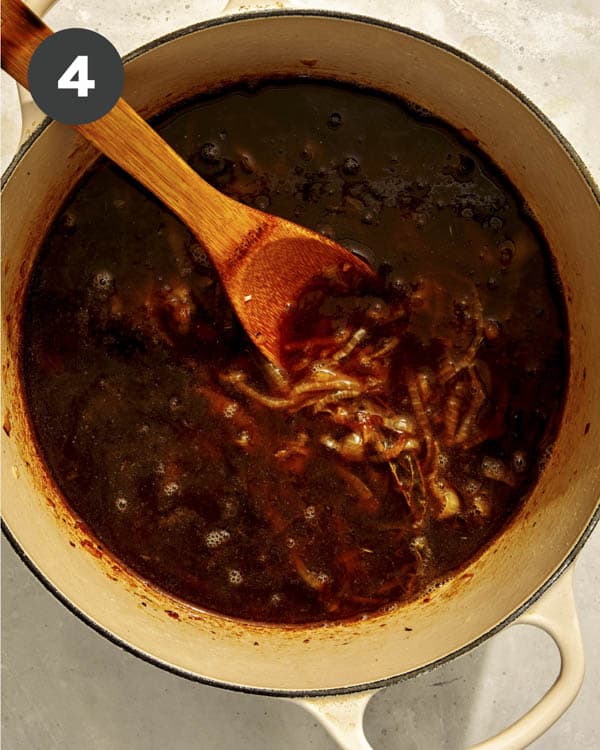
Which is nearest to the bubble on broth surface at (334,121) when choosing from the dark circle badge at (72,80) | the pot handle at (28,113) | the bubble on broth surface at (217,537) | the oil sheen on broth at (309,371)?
the oil sheen on broth at (309,371)

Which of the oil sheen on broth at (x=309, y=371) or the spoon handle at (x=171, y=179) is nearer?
the spoon handle at (x=171, y=179)

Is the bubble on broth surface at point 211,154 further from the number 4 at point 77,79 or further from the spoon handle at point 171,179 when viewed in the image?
the number 4 at point 77,79

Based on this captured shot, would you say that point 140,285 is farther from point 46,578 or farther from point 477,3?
point 477,3

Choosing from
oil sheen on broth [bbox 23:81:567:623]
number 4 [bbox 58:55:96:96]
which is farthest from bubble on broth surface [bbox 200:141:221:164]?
number 4 [bbox 58:55:96:96]

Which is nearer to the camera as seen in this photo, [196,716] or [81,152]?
[81,152]

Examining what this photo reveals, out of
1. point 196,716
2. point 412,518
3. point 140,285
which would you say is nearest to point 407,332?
point 412,518

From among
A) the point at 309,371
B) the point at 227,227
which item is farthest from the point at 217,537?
the point at 227,227

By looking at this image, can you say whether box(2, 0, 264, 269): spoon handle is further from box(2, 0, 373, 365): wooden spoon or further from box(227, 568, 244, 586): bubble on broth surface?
box(227, 568, 244, 586): bubble on broth surface
